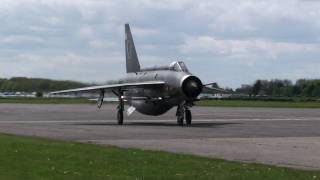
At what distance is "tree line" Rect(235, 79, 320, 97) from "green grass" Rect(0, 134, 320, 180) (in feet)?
Result: 401

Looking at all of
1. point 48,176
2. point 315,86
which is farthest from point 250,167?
point 315,86

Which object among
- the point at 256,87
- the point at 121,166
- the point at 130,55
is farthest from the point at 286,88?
the point at 121,166

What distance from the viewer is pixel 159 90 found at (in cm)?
3559

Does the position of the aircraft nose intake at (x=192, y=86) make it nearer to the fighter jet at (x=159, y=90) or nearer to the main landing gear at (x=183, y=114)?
the fighter jet at (x=159, y=90)

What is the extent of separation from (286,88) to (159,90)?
115863mm

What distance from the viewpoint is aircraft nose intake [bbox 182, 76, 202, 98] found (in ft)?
107

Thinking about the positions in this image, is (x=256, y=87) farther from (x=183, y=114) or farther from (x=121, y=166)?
(x=121, y=166)

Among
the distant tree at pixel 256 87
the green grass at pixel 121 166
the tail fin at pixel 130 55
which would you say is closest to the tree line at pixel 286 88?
the distant tree at pixel 256 87

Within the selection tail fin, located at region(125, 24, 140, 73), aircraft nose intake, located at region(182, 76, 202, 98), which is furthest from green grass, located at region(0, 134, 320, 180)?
tail fin, located at region(125, 24, 140, 73)

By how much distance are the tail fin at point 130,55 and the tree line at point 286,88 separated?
311 ft

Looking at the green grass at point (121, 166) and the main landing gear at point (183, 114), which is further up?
the main landing gear at point (183, 114)

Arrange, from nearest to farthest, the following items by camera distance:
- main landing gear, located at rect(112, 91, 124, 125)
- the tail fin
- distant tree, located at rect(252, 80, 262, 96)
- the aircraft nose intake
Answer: the aircraft nose intake → main landing gear, located at rect(112, 91, 124, 125) → the tail fin → distant tree, located at rect(252, 80, 262, 96)

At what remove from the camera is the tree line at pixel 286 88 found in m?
140

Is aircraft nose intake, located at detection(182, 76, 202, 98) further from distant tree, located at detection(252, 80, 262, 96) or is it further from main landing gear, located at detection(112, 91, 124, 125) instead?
distant tree, located at detection(252, 80, 262, 96)
